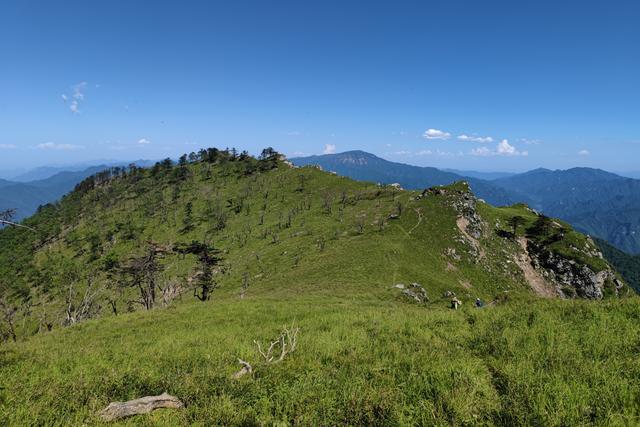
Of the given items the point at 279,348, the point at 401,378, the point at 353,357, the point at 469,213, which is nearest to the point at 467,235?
the point at 469,213

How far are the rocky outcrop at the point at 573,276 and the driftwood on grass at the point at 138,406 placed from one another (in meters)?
97.1

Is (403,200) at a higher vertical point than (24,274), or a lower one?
higher

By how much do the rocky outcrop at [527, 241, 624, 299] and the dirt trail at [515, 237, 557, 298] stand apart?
1609 mm

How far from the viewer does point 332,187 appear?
162 meters

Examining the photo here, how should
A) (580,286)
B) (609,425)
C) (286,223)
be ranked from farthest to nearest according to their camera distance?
(286,223)
(580,286)
(609,425)

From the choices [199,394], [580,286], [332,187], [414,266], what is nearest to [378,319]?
[199,394]

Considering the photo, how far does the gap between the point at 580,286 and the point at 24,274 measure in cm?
20169

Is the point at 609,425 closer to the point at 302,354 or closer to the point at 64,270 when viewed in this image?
the point at 302,354

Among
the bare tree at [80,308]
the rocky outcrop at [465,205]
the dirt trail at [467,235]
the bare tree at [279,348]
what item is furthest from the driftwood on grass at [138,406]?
the rocky outcrop at [465,205]

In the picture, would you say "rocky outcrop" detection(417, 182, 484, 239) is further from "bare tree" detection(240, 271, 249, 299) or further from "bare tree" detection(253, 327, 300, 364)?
"bare tree" detection(253, 327, 300, 364)

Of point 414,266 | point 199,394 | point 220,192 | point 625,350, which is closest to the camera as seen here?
point 199,394

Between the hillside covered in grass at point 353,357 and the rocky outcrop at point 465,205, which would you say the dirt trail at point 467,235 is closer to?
the rocky outcrop at point 465,205

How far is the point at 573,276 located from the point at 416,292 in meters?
59.1

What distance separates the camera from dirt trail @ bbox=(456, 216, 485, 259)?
82.8m
